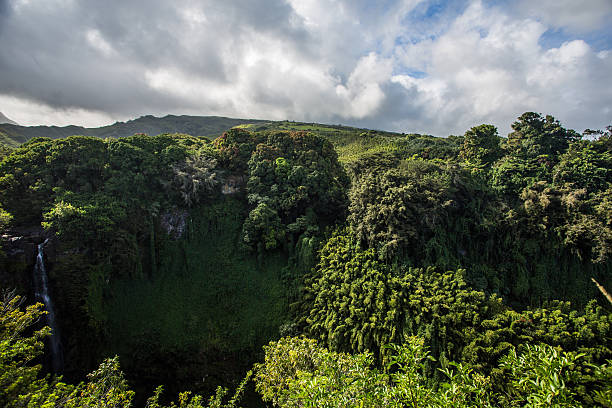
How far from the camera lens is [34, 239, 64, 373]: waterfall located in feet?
54.7

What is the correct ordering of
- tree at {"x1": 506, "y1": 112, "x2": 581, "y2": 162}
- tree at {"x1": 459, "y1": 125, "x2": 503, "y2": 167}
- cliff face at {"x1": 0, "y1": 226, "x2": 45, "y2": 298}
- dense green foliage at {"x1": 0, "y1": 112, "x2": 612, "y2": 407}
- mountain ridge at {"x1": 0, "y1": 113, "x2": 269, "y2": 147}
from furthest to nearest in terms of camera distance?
mountain ridge at {"x1": 0, "y1": 113, "x2": 269, "y2": 147} → tree at {"x1": 459, "y1": 125, "x2": 503, "y2": 167} → tree at {"x1": 506, "y1": 112, "x2": 581, "y2": 162} → cliff face at {"x1": 0, "y1": 226, "x2": 45, "y2": 298} → dense green foliage at {"x1": 0, "y1": 112, "x2": 612, "y2": 407}

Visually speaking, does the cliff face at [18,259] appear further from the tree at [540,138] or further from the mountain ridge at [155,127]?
the mountain ridge at [155,127]

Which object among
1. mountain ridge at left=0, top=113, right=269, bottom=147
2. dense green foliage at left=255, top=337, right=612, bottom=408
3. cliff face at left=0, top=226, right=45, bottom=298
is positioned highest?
mountain ridge at left=0, top=113, right=269, bottom=147

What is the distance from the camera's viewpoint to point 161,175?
2498 centimetres

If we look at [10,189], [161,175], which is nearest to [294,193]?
[161,175]

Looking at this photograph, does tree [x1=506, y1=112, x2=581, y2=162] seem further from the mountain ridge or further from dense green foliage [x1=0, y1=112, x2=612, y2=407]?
the mountain ridge

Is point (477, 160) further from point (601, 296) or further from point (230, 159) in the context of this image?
point (230, 159)

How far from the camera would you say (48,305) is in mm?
17219

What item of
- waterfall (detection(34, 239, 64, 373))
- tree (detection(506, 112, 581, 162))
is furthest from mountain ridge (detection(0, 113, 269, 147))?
tree (detection(506, 112, 581, 162))

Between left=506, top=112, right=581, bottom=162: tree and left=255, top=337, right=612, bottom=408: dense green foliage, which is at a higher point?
left=506, top=112, right=581, bottom=162: tree

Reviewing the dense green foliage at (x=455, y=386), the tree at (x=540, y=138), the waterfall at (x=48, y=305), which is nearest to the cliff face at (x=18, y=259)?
the waterfall at (x=48, y=305)

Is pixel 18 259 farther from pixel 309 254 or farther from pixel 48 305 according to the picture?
pixel 309 254

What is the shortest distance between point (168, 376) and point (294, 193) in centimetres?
1571

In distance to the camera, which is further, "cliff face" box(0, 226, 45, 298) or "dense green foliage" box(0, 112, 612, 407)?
"cliff face" box(0, 226, 45, 298)
